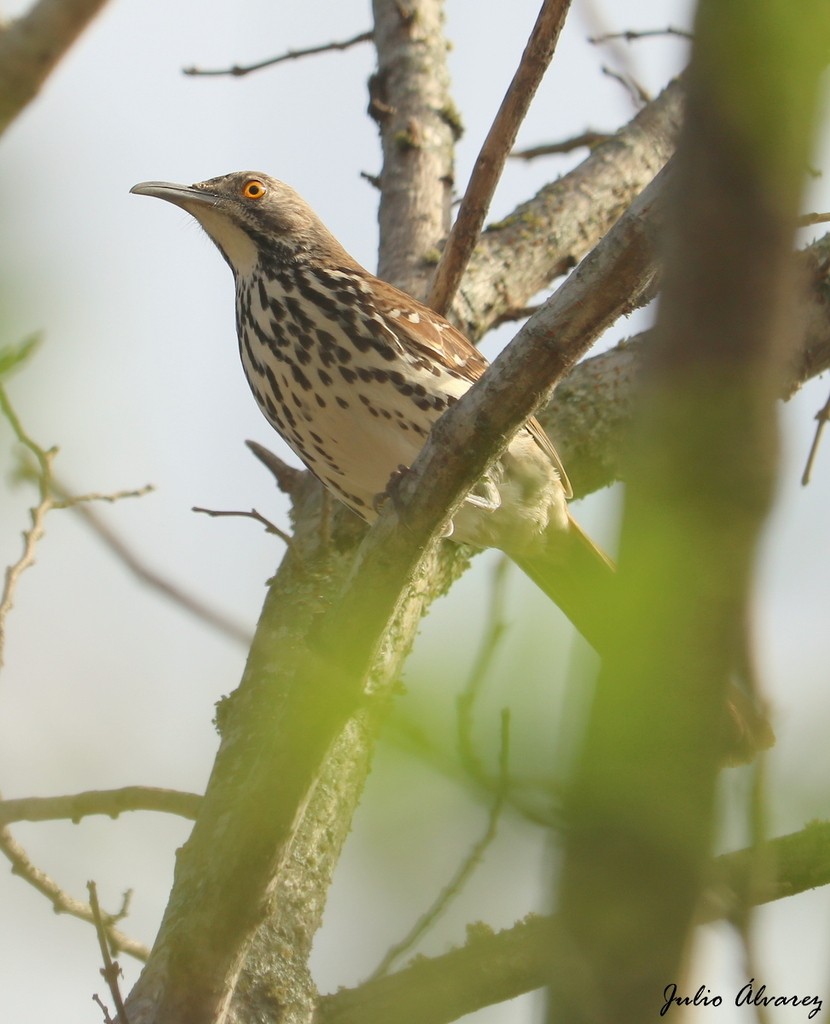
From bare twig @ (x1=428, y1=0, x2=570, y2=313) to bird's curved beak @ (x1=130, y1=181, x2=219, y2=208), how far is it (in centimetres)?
128

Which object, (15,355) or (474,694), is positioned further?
(15,355)

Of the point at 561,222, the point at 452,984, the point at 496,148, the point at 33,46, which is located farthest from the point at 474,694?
the point at 561,222

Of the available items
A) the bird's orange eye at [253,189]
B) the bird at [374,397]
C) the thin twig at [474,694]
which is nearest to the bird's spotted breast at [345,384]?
the bird at [374,397]

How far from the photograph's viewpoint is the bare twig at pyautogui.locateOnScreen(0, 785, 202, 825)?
12.3 feet

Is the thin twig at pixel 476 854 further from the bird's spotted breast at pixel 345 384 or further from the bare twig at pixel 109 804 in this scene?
the bird's spotted breast at pixel 345 384

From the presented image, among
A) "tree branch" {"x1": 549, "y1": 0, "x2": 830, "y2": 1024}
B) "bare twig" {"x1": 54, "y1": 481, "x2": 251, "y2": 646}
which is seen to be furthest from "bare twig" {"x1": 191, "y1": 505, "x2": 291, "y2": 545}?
"tree branch" {"x1": 549, "y1": 0, "x2": 830, "y2": 1024}

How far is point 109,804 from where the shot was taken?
378 centimetres

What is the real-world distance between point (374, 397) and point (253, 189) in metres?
1.62

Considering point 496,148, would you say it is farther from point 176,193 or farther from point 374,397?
point 176,193

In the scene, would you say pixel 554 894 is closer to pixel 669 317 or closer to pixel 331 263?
pixel 669 317

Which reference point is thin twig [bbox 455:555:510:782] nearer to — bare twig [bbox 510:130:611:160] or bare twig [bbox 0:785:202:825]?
bare twig [bbox 0:785:202:825]

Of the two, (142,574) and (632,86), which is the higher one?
(632,86)

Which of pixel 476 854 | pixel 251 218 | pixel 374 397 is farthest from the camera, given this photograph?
pixel 251 218

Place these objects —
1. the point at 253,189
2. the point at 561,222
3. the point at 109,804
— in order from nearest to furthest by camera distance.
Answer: the point at 109,804
the point at 253,189
the point at 561,222
